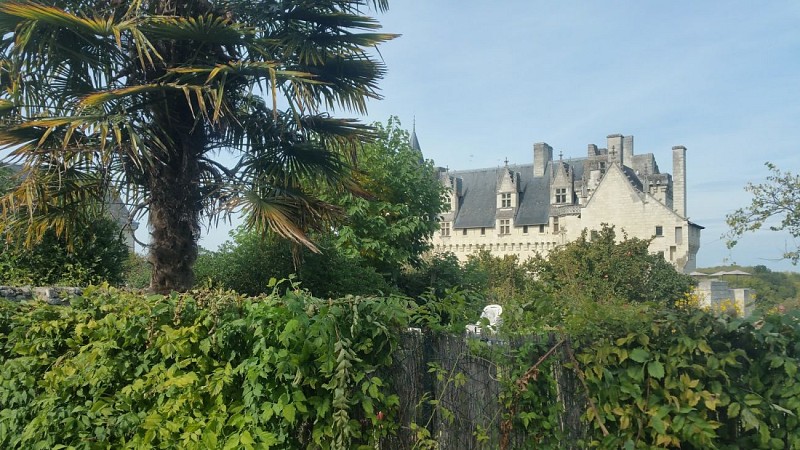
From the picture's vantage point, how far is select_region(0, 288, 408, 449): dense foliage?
3930mm

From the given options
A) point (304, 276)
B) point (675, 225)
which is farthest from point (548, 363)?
point (675, 225)

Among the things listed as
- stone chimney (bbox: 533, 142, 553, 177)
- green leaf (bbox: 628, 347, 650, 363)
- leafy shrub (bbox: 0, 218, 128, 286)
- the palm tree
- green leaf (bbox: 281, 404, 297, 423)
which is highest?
stone chimney (bbox: 533, 142, 553, 177)

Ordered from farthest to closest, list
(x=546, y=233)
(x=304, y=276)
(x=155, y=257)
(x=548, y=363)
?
(x=546, y=233) < (x=304, y=276) < (x=155, y=257) < (x=548, y=363)

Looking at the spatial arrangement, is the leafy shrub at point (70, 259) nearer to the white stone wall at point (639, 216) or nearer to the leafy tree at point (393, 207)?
the leafy tree at point (393, 207)

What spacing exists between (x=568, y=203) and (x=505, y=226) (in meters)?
7.02

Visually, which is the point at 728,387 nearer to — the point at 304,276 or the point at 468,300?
the point at 468,300

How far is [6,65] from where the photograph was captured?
7.52 metres

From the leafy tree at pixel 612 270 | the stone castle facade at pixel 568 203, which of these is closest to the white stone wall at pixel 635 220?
the stone castle facade at pixel 568 203

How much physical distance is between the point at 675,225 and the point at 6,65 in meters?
53.0

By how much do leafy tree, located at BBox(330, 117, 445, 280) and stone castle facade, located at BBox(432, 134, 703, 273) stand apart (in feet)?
105

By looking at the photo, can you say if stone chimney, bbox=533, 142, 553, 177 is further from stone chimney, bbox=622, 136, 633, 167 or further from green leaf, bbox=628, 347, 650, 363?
green leaf, bbox=628, 347, 650, 363

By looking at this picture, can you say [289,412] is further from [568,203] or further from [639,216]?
[568,203]

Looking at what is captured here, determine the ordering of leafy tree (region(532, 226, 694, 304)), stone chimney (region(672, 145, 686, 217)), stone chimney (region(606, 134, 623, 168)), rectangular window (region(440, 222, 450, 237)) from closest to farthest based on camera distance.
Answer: leafy tree (region(532, 226, 694, 304)), stone chimney (region(672, 145, 686, 217)), stone chimney (region(606, 134, 623, 168)), rectangular window (region(440, 222, 450, 237))

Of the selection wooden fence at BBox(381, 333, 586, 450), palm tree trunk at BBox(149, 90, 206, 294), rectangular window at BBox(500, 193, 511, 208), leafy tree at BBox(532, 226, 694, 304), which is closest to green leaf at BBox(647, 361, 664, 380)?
wooden fence at BBox(381, 333, 586, 450)
